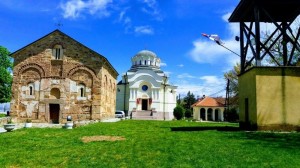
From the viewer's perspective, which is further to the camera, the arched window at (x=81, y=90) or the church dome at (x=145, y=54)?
the church dome at (x=145, y=54)

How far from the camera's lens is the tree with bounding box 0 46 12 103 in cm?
4466

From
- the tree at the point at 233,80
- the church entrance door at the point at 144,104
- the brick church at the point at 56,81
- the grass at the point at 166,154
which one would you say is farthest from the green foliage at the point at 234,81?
the grass at the point at 166,154

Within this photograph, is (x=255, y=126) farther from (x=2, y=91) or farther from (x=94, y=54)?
(x=2, y=91)

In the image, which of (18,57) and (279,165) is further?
(18,57)

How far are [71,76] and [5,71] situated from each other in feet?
81.4

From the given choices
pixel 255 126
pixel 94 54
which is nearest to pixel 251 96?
pixel 255 126

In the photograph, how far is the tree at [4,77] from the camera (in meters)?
44.7

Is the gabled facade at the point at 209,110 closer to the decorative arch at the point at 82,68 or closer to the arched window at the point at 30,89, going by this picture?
the decorative arch at the point at 82,68

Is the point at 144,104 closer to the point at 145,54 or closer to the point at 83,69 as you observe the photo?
the point at 145,54

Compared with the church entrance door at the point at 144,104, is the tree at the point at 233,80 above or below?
above

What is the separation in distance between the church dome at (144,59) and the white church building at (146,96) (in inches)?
137

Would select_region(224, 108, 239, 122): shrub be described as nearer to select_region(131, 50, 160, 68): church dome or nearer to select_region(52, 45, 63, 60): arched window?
select_region(131, 50, 160, 68): church dome

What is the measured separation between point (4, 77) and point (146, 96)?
23781mm

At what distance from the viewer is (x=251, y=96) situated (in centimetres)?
1397
